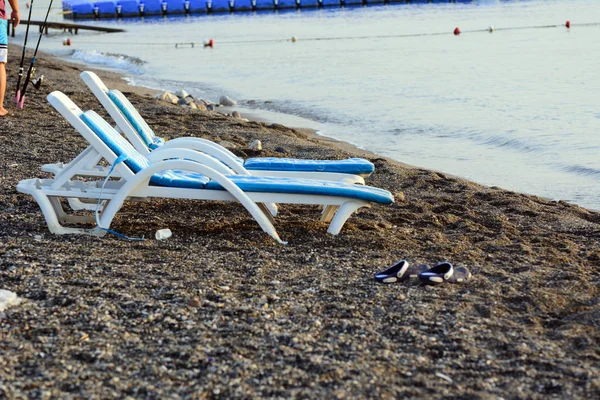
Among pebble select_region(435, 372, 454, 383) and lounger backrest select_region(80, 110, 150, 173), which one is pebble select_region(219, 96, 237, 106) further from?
pebble select_region(435, 372, 454, 383)

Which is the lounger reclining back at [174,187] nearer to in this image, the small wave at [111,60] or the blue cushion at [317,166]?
the blue cushion at [317,166]

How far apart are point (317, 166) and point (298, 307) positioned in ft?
6.23

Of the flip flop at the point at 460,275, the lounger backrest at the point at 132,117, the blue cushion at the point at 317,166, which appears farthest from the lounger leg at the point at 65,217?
the flip flop at the point at 460,275

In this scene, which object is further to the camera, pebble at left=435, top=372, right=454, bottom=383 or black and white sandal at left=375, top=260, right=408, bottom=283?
black and white sandal at left=375, top=260, right=408, bottom=283

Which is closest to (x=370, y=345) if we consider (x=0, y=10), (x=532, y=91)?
(x=0, y=10)

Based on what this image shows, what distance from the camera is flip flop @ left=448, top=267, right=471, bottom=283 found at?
4.44 m

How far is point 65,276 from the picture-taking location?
14.4 feet

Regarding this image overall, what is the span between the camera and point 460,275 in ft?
14.7

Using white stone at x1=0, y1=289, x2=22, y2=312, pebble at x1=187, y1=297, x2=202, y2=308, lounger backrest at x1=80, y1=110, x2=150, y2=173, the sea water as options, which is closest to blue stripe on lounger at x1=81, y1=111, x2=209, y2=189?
lounger backrest at x1=80, y1=110, x2=150, y2=173

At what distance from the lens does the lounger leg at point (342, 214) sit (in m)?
5.13

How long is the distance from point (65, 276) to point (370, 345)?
1.78 metres

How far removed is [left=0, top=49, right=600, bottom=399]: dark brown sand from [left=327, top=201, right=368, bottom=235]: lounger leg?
0.07m

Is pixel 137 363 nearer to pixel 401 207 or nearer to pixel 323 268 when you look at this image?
pixel 323 268

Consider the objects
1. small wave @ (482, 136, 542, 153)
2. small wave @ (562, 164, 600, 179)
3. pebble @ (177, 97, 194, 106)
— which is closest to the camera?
small wave @ (562, 164, 600, 179)
